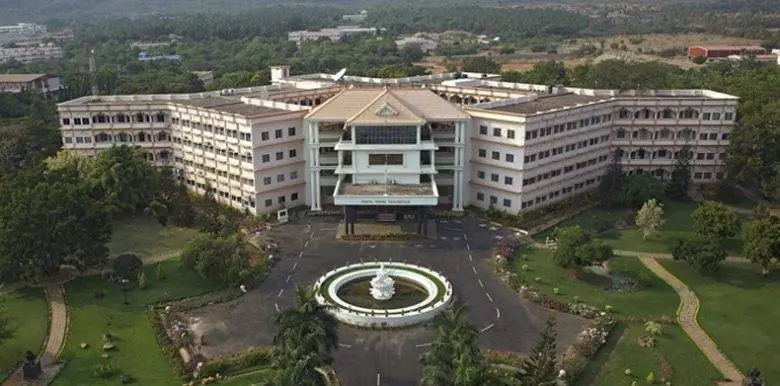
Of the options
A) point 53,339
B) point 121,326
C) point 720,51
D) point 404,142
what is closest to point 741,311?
point 404,142

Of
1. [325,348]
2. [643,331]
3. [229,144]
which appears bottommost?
[643,331]

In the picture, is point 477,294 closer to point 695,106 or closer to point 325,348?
point 325,348

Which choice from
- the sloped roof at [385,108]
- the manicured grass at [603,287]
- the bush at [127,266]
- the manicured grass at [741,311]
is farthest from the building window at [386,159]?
the manicured grass at [741,311]

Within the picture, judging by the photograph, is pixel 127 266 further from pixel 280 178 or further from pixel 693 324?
pixel 693 324

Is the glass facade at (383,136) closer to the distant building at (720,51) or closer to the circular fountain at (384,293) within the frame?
the circular fountain at (384,293)

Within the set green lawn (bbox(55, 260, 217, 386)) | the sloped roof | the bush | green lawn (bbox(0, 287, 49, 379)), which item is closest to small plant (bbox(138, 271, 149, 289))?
green lawn (bbox(55, 260, 217, 386))

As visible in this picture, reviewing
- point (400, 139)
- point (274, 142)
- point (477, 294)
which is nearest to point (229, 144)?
point (274, 142)
